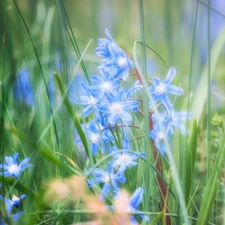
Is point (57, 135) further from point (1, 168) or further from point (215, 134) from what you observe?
point (215, 134)

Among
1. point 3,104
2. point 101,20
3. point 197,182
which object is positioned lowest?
point 197,182

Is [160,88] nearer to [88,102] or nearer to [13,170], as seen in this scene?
[88,102]

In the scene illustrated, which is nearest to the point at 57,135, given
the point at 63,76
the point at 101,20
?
the point at 63,76

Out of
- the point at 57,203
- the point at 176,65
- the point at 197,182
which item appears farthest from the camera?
the point at 197,182

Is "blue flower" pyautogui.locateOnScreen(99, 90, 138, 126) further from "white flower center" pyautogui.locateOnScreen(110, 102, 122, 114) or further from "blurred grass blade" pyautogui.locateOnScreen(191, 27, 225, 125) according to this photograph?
Result: "blurred grass blade" pyautogui.locateOnScreen(191, 27, 225, 125)

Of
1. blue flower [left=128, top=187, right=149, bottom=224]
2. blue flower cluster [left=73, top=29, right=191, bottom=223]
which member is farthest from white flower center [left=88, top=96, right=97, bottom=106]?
blue flower [left=128, top=187, right=149, bottom=224]

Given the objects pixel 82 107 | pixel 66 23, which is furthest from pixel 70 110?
pixel 66 23

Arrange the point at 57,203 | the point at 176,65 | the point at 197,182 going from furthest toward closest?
the point at 197,182
the point at 176,65
the point at 57,203
